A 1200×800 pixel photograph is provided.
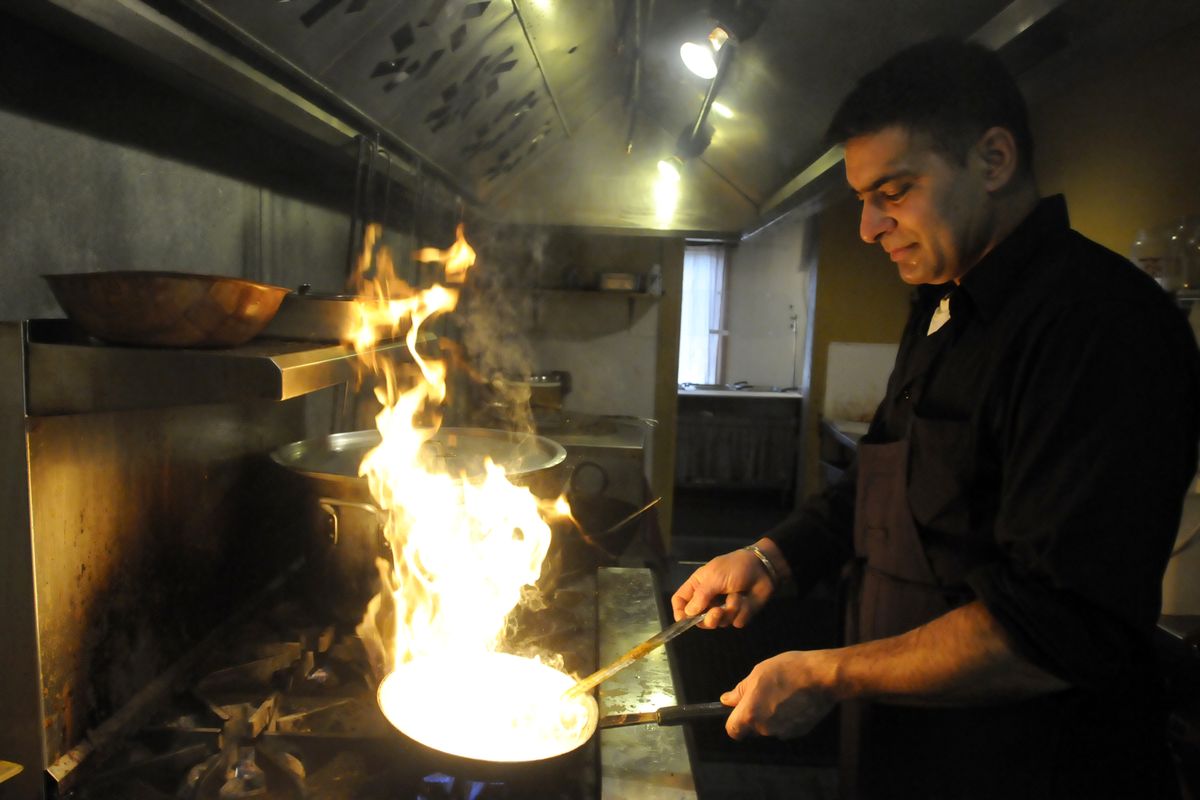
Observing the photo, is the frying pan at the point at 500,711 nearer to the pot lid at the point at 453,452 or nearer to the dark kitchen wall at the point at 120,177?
the pot lid at the point at 453,452

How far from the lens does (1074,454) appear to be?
94 centimetres

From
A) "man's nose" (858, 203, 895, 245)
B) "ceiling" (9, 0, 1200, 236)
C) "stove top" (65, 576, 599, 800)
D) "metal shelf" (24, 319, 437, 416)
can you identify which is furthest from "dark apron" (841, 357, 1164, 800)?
"metal shelf" (24, 319, 437, 416)

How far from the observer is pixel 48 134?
1.11 metres

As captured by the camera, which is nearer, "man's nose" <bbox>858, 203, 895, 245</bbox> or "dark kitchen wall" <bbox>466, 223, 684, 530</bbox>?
"man's nose" <bbox>858, 203, 895, 245</bbox>

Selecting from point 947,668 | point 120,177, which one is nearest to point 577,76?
point 120,177

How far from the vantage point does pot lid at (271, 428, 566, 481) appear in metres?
1.72

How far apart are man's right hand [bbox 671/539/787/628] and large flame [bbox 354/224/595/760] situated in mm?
333

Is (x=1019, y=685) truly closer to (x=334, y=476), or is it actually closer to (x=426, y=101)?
(x=334, y=476)

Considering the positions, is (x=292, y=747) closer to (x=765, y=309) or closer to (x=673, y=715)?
(x=673, y=715)

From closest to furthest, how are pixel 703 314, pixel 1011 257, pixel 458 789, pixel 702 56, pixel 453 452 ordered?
Answer: pixel 458 789
pixel 1011 257
pixel 453 452
pixel 702 56
pixel 703 314

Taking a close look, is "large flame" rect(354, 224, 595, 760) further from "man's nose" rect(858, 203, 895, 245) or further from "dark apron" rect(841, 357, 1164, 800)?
"man's nose" rect(858, 203, 895, 245)

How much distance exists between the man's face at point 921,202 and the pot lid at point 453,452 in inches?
32.2

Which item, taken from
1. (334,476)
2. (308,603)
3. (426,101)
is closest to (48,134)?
(334,476)

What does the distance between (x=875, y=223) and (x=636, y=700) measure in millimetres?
898
